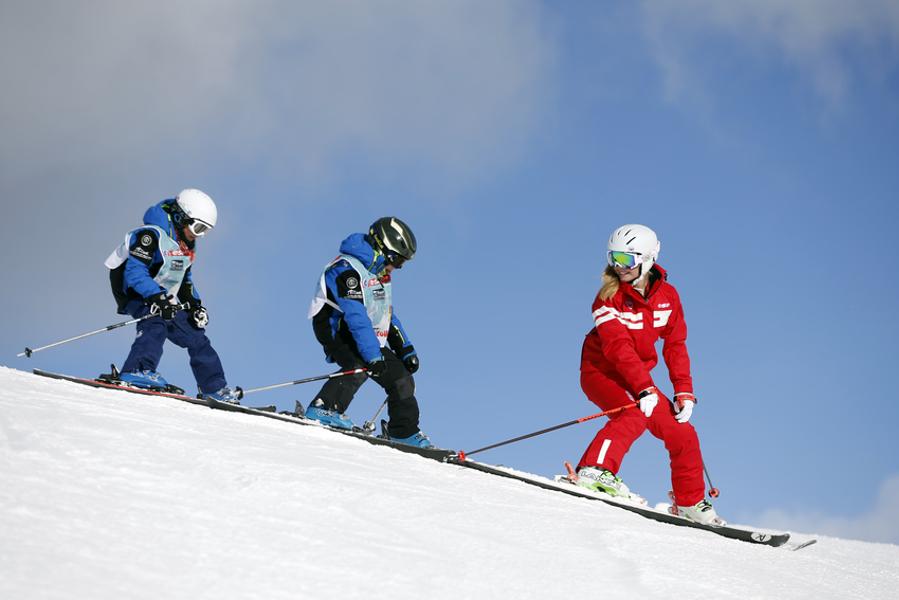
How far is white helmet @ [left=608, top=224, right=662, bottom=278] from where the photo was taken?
7250 millimetres

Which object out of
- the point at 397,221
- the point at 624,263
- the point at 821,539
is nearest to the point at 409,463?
the point at 624,263

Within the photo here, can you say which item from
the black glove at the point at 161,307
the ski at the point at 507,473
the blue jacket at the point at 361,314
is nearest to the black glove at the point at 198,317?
the black glove at the point at 161,307

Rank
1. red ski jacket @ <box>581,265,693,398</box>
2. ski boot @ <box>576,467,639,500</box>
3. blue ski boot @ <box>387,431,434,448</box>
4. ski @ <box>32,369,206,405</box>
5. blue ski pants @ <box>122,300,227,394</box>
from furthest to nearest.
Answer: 1. blue ski boot @ <box>387,431,434,448</box>
2. blue ski pants @ <box>122,300,227,394</box>
3. ski @ <box>32,369,206,405</box>
4. red ski jacket @ <box>581,265,693,398</box>
5. ski boot @ <box>576,467,639,500</box>

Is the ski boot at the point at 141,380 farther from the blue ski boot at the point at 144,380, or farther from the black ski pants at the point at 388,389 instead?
the black ski pants at the point at 388,389

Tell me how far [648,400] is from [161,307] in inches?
166

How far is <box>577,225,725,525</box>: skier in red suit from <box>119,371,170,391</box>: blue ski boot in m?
3.59

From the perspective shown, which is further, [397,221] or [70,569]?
[397,221]

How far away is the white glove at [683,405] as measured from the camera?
713 centimetres

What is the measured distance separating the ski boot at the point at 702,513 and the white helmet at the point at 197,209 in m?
4.91

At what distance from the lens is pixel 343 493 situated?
4832mm

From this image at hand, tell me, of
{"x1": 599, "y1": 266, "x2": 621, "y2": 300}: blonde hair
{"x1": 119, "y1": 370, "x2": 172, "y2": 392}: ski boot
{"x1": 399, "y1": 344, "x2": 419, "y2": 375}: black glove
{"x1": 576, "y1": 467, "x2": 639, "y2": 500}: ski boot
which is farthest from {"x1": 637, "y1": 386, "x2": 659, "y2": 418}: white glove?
{"x1": 119, "y1": 370, "x2": 172, "y2": 392}: ski boot

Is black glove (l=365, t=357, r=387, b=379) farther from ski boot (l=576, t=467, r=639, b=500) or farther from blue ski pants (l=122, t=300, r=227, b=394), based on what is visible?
ski boot (l=576, t=467, r=639, b=500)

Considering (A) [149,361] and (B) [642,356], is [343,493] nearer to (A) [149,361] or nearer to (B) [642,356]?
(B) [642,356]

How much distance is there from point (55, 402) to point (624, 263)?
13.4ft
